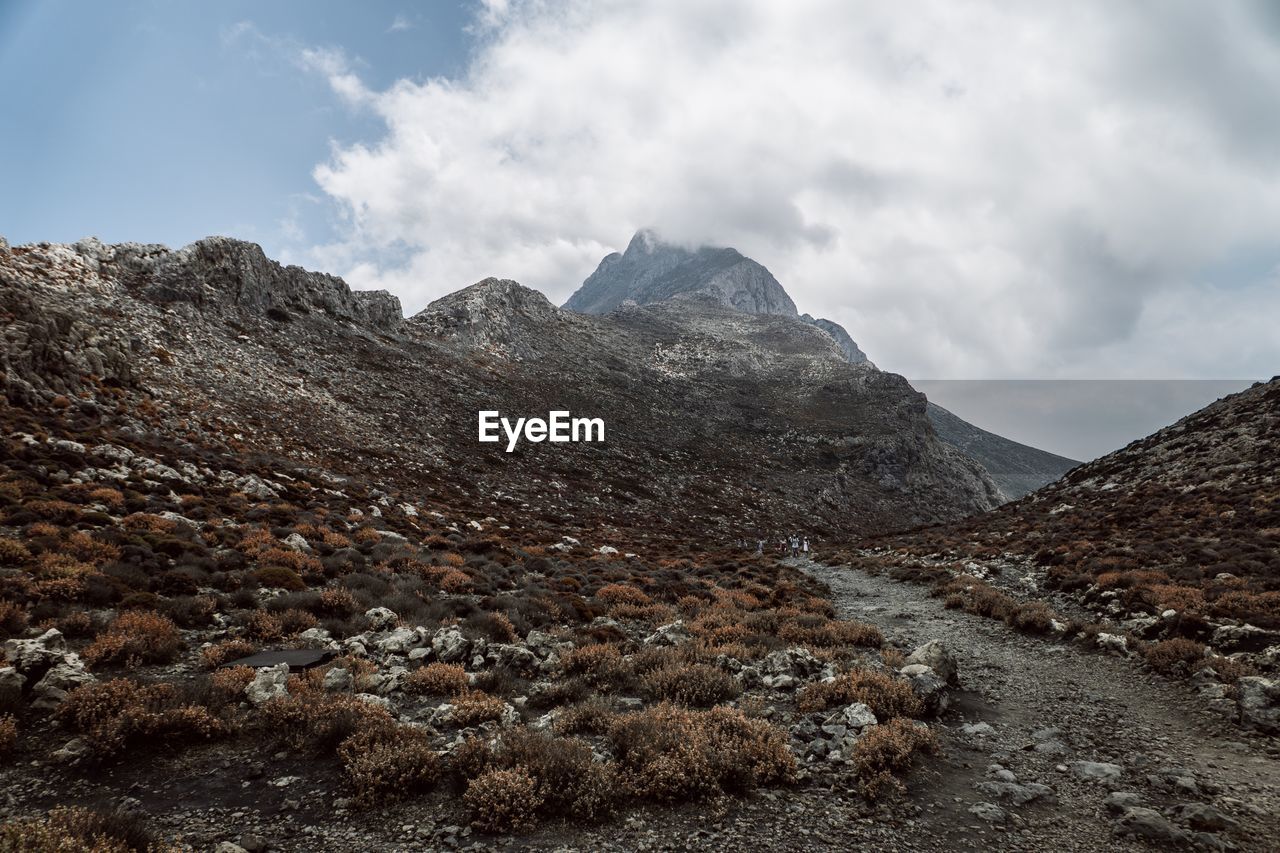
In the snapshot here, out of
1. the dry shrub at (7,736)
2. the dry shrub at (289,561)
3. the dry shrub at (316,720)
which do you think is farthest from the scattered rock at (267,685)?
the dry shrub at (289,561)

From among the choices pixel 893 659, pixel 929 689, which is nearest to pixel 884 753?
pixel 929 689

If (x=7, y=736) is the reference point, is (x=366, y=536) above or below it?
above

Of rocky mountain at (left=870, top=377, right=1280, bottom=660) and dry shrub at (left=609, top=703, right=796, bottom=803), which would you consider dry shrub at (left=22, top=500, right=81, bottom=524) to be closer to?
dry shrub at (left=609, top=703, right=796, bottom=803)

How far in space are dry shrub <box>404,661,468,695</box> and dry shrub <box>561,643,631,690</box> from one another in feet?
7.88

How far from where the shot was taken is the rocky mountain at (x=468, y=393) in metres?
36.5

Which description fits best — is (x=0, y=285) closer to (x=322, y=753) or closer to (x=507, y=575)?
(x=507, y=575)

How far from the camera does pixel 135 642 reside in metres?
8.91

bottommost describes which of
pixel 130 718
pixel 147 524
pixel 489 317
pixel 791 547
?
pixel 791 547

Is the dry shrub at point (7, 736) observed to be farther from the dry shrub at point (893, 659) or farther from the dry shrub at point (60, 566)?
the dry shrub at point (893, 659)

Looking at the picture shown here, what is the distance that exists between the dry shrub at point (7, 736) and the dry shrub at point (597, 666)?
798 cm

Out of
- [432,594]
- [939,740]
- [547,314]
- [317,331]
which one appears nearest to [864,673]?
[939,740]

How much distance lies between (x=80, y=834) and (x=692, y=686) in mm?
8337

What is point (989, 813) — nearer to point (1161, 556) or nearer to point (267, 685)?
point (267, 685)

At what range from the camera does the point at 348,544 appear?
19031 millimetres
